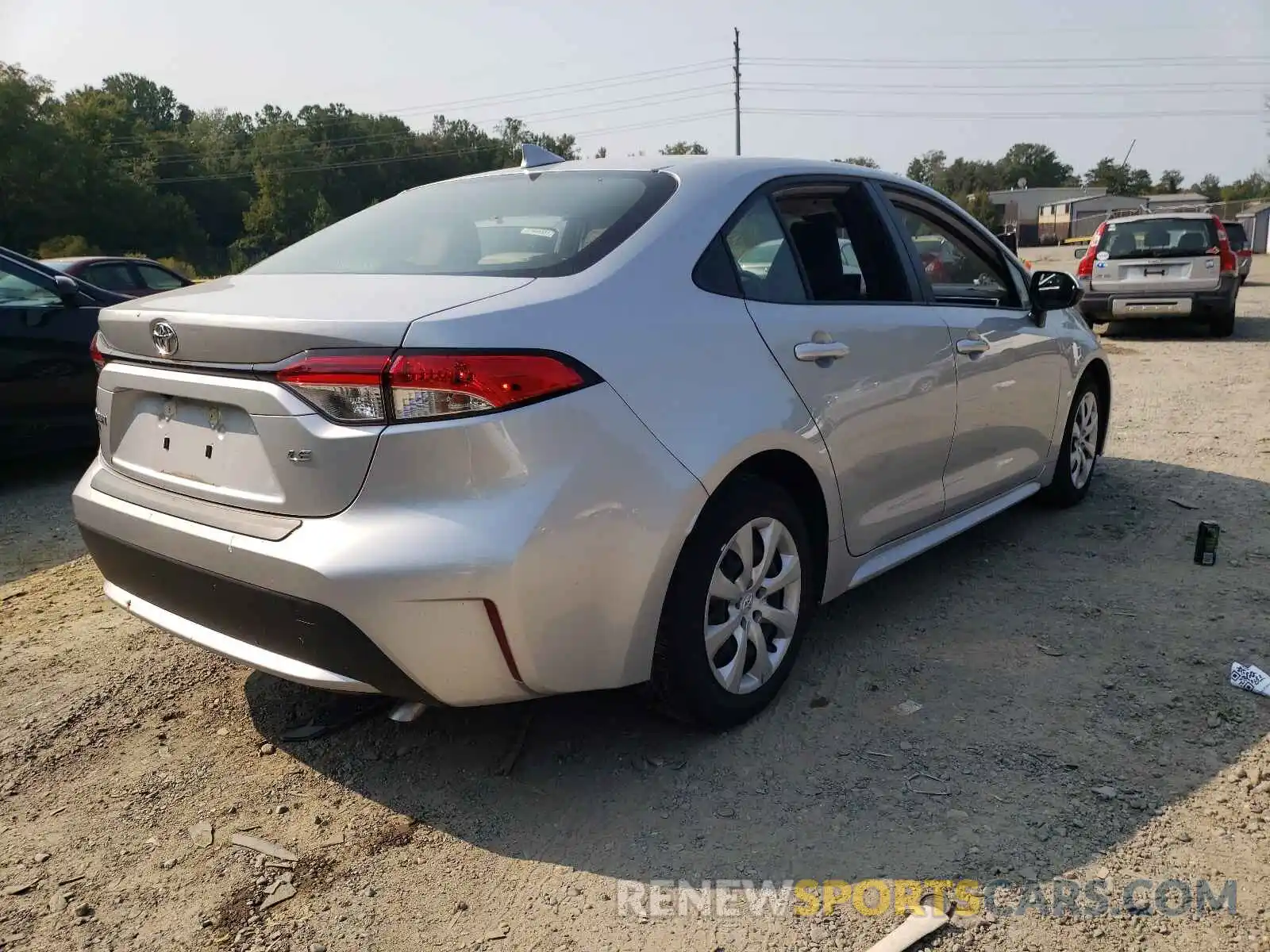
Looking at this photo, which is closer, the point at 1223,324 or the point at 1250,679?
the point at 1250,679

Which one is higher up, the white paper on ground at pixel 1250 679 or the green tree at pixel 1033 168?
the green tree at pixel 1033 168

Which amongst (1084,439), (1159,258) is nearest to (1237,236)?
(1159,258)

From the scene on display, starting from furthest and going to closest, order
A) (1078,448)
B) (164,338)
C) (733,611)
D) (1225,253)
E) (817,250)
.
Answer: (1225,253) < (1078,448) < (817,250) < (733,611) < (164,338)

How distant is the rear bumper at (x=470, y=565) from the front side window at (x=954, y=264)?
1.86 metres

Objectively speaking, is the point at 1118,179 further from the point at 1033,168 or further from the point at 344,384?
the point at 344,384

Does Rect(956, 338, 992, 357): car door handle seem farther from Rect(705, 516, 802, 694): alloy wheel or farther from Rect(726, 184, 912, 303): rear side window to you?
Rect(705, 516, 802, 694): alloy wheel

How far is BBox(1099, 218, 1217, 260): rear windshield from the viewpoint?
479 inches

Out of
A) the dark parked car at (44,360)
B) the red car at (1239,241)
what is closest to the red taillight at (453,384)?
the dark parked car at (44,360)

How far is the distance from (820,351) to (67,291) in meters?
4.97

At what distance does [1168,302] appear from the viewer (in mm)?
12164

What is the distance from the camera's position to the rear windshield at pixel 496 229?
2.68 metres

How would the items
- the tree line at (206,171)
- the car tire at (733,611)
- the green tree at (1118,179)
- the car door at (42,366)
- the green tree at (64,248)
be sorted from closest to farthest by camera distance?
1. the car tire at (733,611)
2. the car door at (42,366)
3. the green tree at (64,248)
4. the tree line at (206,171)
5. the green tree at (1118,179)

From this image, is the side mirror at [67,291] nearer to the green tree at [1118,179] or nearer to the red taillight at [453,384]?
the red taillight at [453,384]

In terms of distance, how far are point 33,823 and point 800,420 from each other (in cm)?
236
